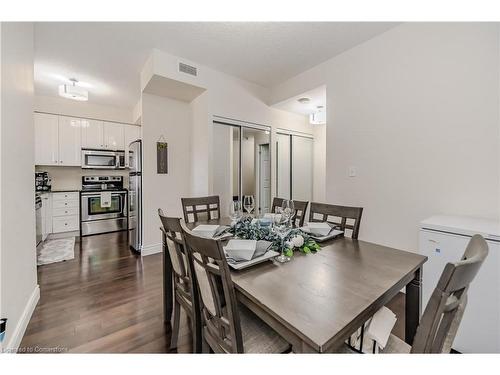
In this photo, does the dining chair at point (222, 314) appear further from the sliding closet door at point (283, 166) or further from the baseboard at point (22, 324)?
the sliding closet door at point (283, 166)

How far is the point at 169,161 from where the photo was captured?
11.6ft

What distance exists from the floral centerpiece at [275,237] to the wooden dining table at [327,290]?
Answer: 0.17 feet

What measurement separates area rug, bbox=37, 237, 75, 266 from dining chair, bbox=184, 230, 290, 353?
10.0 feet

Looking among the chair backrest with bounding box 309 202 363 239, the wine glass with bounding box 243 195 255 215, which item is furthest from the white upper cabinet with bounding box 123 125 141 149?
the chair backrest with bounding box 309 202 363 239

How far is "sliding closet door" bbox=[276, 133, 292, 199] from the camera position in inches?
159

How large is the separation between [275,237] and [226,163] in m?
2.26

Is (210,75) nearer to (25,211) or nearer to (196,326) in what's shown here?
(25,211)

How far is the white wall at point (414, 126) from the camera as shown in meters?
1.75

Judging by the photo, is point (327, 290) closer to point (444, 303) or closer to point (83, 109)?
point (444, 303)

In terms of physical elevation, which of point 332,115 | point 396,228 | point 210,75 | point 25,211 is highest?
point 210,75

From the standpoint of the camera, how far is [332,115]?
283 cm

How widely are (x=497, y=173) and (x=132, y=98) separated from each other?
5.13 m

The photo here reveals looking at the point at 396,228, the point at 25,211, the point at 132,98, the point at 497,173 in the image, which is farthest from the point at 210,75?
the point at 497,173

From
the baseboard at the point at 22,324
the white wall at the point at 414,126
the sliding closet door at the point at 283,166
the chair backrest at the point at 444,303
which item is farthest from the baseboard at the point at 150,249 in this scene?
the chair backrest at the point at 444,303
